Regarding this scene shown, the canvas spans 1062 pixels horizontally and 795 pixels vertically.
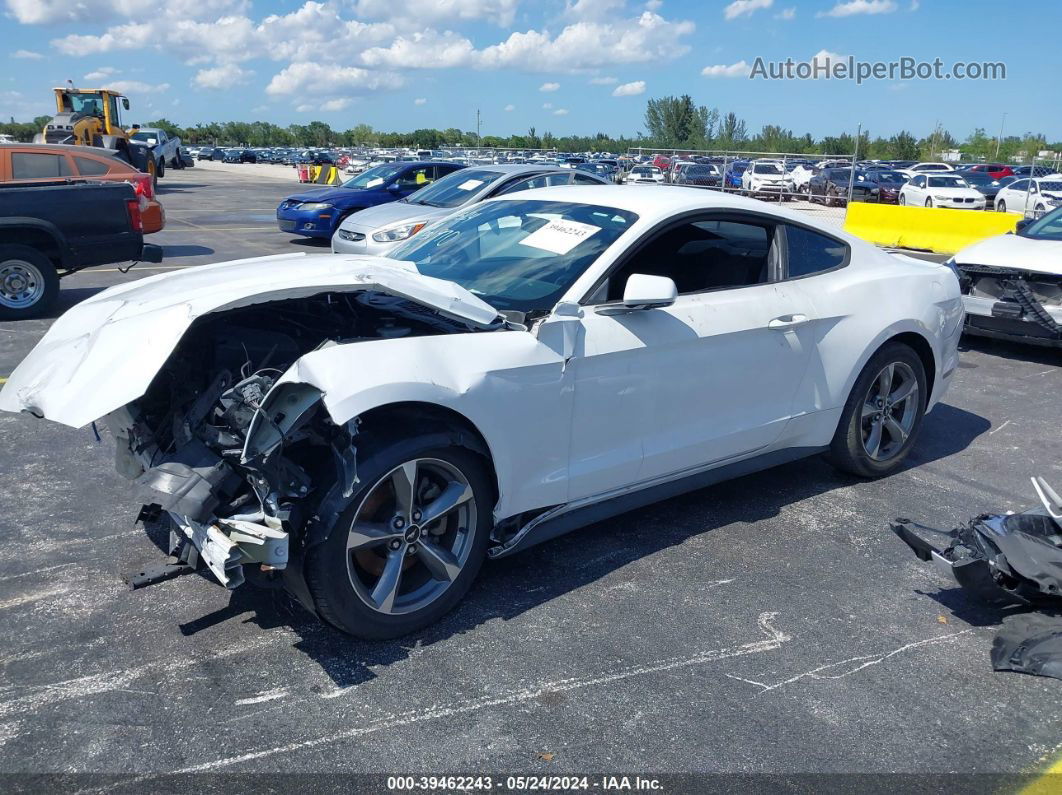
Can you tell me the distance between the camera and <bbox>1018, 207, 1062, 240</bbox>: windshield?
29.6 feet

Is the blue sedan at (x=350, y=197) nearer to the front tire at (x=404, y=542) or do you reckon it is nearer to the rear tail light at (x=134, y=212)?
the rear tail light at (x=134, y=212)

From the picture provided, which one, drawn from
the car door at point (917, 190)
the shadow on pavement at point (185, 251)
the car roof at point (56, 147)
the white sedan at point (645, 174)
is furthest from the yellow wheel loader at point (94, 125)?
the car door at point (917, 190)

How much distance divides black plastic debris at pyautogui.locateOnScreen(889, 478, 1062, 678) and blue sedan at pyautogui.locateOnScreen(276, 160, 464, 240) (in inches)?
526

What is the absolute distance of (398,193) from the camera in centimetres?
1650

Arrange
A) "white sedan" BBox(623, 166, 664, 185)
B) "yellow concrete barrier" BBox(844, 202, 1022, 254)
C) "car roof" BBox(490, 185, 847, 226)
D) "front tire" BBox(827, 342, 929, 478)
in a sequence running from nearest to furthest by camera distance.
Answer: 1. "car roof" BBox(490, 185, 847, 226)
2. "front tire" BBox(827, 342, 929, 478)
3. "yellow concrete barrier" BBox(844, 202, 1022, 254)
4. "white sedan" BBox(623, 166, 664, 185)

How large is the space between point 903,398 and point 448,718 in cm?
359

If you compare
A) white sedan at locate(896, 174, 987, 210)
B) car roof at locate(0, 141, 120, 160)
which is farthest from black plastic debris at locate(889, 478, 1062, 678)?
white sedan at locate(896, 174, 987, 210)

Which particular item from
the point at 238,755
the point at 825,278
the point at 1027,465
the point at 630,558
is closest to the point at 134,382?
the point at 238,755

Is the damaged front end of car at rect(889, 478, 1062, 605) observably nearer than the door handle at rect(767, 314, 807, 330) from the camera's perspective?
Yes

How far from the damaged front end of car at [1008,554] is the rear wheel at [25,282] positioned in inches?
358

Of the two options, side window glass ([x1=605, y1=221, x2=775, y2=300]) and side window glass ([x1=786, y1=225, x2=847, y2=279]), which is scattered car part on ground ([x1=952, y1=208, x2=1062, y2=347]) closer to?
side window glass ([x1=786, y1=225, x2=847, y2=279])

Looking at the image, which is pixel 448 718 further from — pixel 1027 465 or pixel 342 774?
pixel 1027 465

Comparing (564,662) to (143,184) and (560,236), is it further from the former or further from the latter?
(143,184)

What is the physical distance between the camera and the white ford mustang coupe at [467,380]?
10.5 ft
